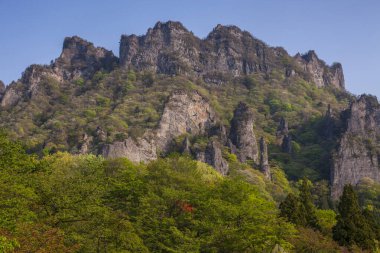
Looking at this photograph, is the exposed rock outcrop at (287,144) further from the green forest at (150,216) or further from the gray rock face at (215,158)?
the green forest at (150,216)

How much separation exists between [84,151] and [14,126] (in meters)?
38.5

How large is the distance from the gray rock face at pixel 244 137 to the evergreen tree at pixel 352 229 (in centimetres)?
7590

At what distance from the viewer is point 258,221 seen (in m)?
40.4

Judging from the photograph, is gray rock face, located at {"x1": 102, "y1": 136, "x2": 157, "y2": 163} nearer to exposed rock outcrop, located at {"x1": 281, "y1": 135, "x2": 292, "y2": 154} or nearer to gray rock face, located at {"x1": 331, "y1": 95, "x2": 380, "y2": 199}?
gray rock face, located at {"x1": 331, "y1": 95, "x2": 380, "y2": 199}

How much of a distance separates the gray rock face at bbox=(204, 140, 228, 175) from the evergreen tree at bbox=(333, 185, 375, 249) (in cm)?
6162

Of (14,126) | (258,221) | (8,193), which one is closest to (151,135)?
(14,126)

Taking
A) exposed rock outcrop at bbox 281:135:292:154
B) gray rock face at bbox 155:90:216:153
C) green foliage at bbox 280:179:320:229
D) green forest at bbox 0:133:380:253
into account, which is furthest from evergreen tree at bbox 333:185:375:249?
exposed rock outcrop at bbox 281:135:292:154

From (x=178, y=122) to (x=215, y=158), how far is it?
30372 millimetres

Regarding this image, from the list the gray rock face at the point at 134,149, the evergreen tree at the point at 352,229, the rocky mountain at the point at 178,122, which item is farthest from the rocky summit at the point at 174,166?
the rocky mountain at the point at 178,122

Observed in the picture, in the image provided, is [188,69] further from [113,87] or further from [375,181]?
[375,181]

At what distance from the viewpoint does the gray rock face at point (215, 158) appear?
113 m

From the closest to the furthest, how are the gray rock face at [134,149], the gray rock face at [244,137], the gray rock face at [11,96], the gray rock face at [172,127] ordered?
the gray rock face at [134,149] → the gray rock face at [172,127] → the gray rock face at [244,137] → the gray rock face at [11,96]

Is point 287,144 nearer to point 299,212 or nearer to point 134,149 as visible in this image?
point 134,149

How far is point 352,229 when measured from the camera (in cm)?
4838
